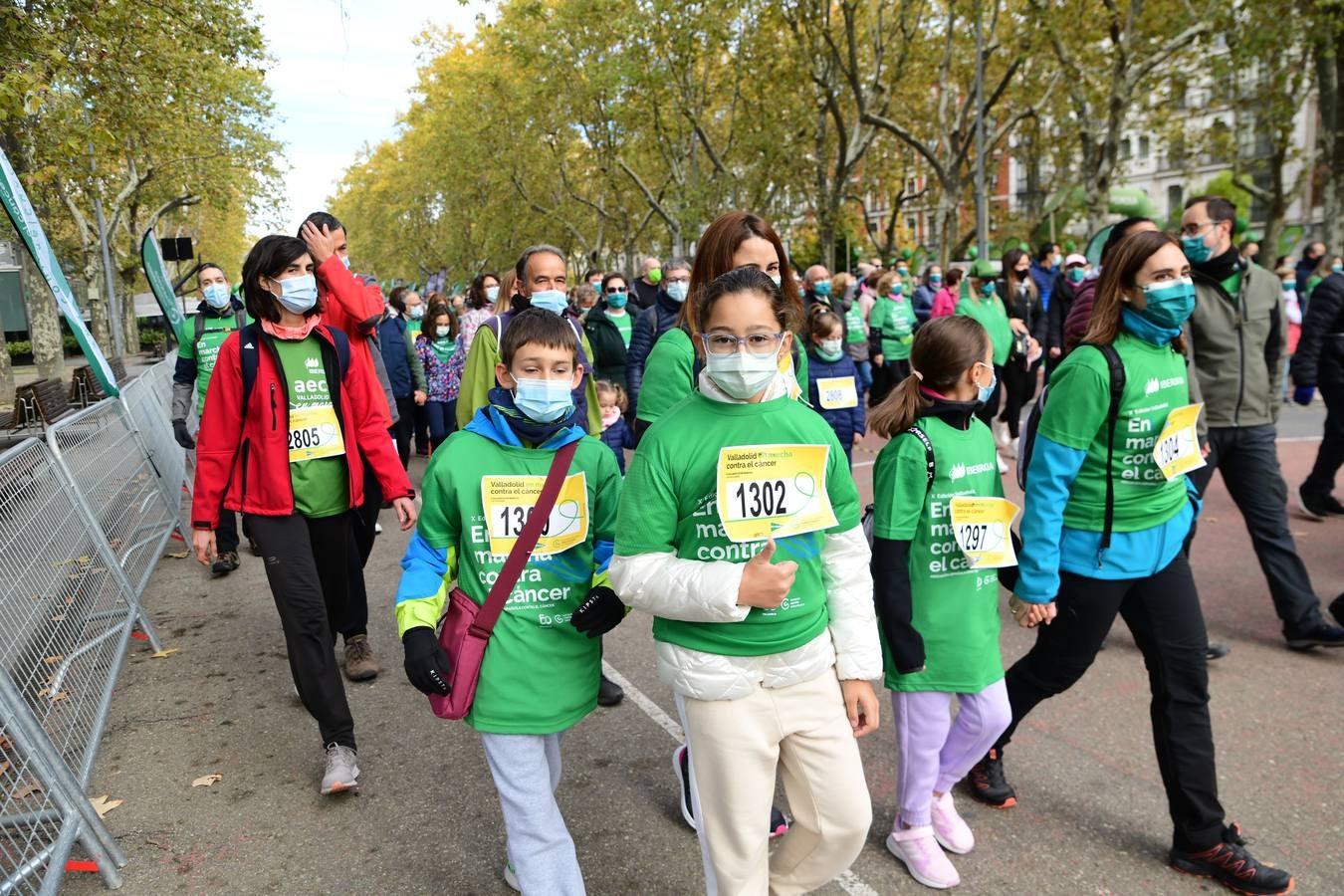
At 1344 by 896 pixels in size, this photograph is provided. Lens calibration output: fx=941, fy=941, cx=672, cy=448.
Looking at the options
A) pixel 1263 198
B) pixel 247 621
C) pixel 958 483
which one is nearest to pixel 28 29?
pixel 247 621

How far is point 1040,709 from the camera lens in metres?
4.05

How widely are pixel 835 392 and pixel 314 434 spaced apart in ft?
A: 12.6

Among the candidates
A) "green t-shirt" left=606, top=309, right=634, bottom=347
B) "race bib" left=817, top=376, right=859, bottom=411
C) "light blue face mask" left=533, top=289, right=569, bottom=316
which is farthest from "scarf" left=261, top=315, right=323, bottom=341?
"green t-shirt" left=606, top=309, right=634, bottom=347

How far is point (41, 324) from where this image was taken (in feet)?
70.3

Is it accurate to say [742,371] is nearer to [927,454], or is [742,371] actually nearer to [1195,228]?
[927,454]

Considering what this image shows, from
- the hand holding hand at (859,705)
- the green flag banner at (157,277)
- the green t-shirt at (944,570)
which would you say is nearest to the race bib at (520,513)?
the hand holding hand at (859,705)

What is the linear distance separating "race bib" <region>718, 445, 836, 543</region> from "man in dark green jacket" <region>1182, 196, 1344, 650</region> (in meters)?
2.99

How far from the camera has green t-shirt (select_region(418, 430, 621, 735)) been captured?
250cm

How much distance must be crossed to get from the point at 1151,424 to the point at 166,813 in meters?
3.74

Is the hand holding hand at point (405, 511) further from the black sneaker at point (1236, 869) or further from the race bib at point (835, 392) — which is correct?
the race bib at point (835, 392)

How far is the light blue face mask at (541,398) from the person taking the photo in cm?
256

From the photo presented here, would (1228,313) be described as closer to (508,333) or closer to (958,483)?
(958,483)

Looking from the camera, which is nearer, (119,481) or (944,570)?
(944,570)

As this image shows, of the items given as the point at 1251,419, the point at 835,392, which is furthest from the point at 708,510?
the point at 835,392
